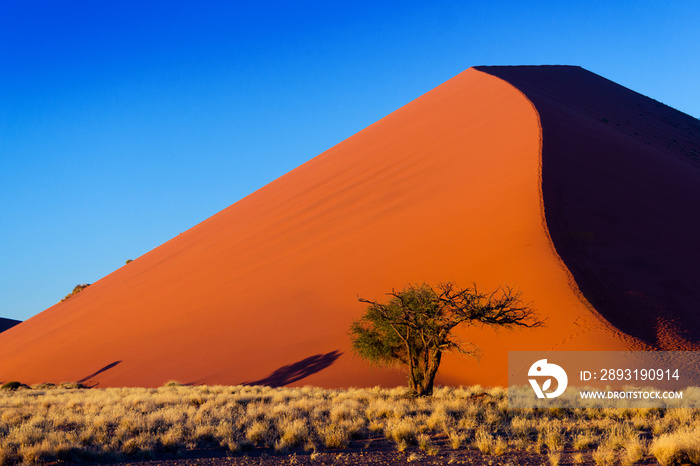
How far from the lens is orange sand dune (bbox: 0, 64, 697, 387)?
1733 cm

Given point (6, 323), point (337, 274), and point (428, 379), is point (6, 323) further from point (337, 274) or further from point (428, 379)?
point (428, 379)

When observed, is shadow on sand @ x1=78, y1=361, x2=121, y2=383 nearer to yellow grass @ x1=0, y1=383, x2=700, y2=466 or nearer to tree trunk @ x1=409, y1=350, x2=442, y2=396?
yellow grass @ x1=0, y1=383, x2=700, y2=466

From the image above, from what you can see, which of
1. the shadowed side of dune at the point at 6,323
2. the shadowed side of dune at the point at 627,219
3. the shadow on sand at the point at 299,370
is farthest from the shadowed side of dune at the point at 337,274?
the shadowed side of dune at the point at 6,323

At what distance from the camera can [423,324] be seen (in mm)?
13492

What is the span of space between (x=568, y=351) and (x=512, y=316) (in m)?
2.87

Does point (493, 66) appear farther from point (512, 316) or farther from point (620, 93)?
point (512, 316)

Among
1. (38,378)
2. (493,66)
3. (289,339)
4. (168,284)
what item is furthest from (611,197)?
(493,66)

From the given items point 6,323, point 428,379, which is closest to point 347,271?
point 428,379

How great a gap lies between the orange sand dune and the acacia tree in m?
1.87

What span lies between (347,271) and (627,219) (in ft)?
32.9

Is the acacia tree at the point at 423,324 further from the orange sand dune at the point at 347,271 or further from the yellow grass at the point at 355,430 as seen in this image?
the orange sand dune at the point at 347,271

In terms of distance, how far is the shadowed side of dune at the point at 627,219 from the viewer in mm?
16188

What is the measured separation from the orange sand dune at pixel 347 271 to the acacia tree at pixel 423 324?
1869mm

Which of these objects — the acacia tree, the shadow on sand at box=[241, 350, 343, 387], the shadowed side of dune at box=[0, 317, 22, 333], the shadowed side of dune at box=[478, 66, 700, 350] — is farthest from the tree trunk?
the shadowed side of dune at box=[0, 317, 22, 333]
